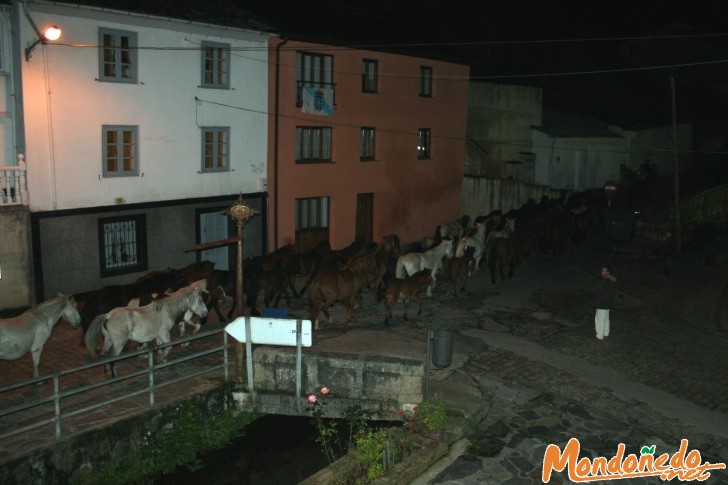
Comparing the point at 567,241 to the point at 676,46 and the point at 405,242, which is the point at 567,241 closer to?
the point at 405,242

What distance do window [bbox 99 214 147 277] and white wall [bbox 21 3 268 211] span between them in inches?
24.1

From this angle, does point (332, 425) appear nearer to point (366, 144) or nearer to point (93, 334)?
point (93, 334)

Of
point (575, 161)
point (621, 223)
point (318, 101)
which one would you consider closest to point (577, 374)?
point (318, 101)

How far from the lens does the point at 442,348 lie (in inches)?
522

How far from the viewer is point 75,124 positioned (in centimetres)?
1853

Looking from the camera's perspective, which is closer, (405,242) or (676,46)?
(405,242)

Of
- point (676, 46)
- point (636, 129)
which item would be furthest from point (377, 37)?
point (676, 46)

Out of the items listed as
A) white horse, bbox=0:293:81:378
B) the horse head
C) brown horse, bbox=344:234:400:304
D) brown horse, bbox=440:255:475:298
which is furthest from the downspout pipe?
white horse, bbox=0:293:81:378

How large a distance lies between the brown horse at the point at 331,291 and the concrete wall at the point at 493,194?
15999 millimetres

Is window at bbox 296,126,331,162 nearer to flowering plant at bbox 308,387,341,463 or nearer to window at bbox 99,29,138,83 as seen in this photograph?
window at bbox 99,29,138,83

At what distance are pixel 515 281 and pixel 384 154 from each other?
7849mm

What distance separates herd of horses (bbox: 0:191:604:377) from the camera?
43.2ft

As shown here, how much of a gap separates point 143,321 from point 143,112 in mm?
8612

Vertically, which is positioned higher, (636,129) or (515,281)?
(636,129)
